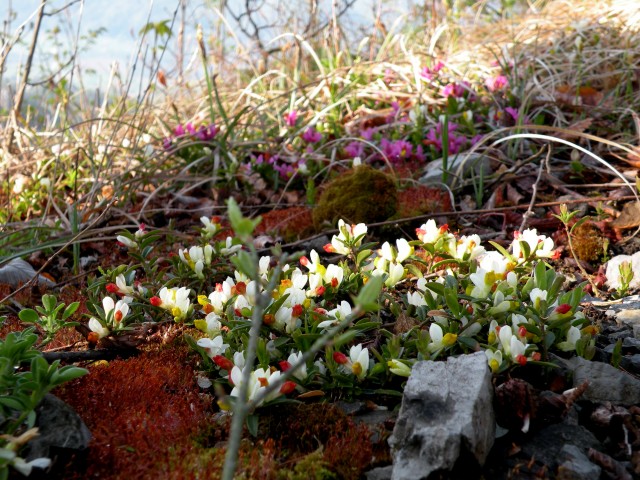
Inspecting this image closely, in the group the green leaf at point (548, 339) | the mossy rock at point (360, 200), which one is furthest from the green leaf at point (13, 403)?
the mossy rock at point (360, 200)

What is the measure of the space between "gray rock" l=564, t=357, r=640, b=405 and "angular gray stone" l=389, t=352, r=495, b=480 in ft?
1.22

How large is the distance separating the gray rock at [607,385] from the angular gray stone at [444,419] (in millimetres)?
373

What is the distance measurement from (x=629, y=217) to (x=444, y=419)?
2.38 meters

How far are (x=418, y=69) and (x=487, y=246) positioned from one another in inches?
109

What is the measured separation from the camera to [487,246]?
335cm

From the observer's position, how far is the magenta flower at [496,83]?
529 centimetres

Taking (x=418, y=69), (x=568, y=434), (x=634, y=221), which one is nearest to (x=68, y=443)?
(x=568, y=434)

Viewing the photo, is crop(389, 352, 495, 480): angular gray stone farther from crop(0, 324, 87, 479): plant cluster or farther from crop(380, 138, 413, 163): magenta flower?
crop(380, 138, 413, 163): magenta flower

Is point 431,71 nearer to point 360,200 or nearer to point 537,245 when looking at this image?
point 360,200

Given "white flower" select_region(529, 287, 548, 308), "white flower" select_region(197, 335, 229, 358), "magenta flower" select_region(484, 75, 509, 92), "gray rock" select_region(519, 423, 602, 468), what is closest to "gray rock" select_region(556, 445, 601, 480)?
"gray rock" select_region(519, 423, 602, 468)

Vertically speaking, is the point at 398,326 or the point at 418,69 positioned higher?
the point at 418,69

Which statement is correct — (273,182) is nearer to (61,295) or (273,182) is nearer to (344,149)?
(344,149)

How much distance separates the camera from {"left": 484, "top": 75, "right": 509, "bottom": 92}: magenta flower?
5289mm

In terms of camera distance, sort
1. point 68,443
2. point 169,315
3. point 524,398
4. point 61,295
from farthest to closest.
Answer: point 61,295 < point 169,315 < point 524,398 < point 68,443
